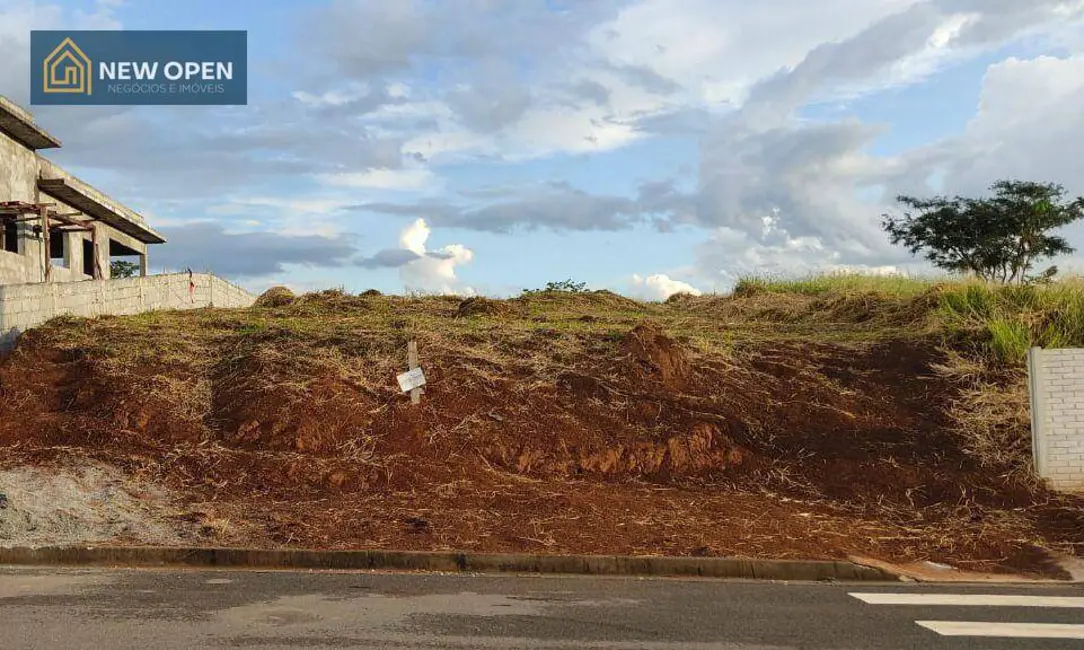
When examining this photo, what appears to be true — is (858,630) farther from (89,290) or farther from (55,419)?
(89,290)

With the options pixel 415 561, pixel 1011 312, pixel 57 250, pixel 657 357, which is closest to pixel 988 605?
pixel 415 561

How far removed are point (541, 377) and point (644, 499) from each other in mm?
3371

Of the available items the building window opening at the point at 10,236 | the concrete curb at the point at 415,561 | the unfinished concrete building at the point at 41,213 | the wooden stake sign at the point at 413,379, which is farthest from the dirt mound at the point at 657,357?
the building window opening at the point at 10,236

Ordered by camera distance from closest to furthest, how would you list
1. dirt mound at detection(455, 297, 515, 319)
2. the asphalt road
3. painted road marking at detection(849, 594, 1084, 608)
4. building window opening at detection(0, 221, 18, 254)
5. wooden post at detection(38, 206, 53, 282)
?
the asphalt road, painted road marking at detection(849, 594, 1084, 608), dirt mound at detection(455, 297, 515, 319), building window opening at detection(0, 221, 18, 254), wooden post at detection(38, 206, 53, 282)

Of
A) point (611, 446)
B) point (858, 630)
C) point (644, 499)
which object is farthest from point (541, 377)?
point (858, 630)

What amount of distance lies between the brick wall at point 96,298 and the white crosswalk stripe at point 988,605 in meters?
14.3

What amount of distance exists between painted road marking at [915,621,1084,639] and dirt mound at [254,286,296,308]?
57.1ft

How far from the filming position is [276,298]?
74.1ft

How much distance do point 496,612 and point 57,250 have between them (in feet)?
112

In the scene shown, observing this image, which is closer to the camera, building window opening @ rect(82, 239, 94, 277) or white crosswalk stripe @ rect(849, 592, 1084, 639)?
white crosswalk stripe @ rect(849, 592, 1084, 639)

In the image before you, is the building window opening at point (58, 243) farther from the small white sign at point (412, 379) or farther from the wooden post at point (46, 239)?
the small white sign at point (412, 379)

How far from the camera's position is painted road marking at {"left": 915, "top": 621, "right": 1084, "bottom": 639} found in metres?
6.86

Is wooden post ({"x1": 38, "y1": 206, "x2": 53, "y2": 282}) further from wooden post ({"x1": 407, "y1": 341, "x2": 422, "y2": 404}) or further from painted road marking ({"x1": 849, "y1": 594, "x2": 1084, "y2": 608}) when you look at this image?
painted road marking ({"x1": 849, "y1": 594, "x2": 1084, "y2": 608})

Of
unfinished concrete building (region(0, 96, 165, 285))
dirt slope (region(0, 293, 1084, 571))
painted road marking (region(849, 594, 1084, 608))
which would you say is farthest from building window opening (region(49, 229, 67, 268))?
painted road marking (region(849, 594, 1084, 608))
